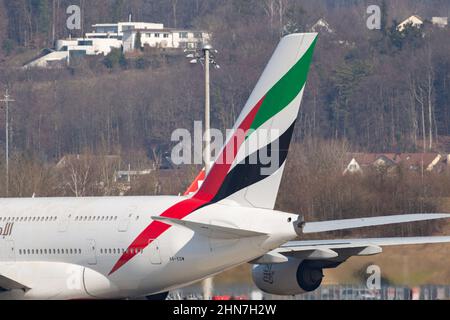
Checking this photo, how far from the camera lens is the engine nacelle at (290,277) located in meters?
28.1

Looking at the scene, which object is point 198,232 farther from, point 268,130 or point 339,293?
point 339,293

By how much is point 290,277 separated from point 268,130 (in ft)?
19.7

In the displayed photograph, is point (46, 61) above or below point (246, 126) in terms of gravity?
above

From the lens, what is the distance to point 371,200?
55.5m

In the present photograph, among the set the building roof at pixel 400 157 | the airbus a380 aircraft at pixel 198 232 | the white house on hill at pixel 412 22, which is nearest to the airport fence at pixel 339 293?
the airbus a380 aircraft at pixel 198 232

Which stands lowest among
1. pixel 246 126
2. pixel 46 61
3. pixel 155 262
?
pixel 155 262

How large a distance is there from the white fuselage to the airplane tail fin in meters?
0.38

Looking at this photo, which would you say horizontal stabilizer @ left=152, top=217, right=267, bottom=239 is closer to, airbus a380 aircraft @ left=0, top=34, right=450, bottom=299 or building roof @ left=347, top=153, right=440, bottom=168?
airbus a380 aircraft @ left=0, top=34, right=450, bottom=299

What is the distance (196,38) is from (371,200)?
382 feet

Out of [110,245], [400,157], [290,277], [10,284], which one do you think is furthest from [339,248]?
[400,157]

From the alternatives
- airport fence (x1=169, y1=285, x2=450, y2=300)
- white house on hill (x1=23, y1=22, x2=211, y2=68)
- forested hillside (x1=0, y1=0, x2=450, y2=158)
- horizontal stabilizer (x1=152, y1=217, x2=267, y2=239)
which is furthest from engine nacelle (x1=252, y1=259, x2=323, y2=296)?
white house on hill (x1=23, y1=22, x2=211, y2=68)

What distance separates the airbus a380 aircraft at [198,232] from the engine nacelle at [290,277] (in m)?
0.02
